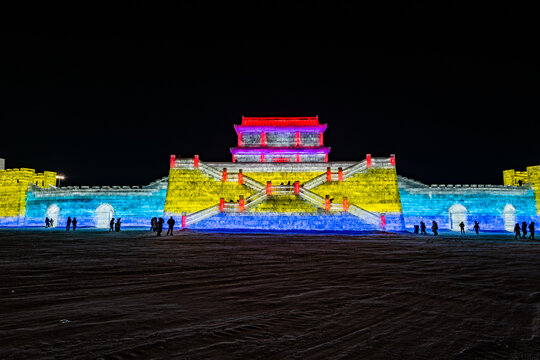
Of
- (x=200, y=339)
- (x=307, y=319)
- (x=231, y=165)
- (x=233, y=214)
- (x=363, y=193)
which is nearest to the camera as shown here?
(x=200, y=339)

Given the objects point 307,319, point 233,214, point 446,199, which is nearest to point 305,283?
point 307,319

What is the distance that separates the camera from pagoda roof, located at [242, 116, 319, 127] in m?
33.8

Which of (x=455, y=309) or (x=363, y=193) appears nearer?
(x=455, y=309)

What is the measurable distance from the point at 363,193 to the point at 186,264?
2111 centimetres

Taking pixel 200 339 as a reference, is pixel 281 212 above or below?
above

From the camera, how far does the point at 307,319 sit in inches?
155

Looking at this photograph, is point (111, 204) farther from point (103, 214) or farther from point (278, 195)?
point (278, 195)

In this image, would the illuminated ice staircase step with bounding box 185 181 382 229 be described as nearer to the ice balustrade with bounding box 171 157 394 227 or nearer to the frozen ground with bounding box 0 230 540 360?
the ice balustrade with bounding box 171 157 394 227

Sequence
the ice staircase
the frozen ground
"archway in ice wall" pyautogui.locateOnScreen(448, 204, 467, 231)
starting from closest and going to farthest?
the frozen ground → the ice staircase → "archway in ice wall" pyautogui.locateOnScreen(448, 204, 467, 231)

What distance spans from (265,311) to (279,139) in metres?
30.3

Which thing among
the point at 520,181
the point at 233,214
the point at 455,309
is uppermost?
the point at 520,181

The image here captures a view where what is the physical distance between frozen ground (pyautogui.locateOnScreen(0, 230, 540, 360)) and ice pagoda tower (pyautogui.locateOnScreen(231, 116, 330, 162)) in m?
25.4

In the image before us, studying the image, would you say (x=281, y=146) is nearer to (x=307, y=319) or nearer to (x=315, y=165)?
(x=315, y=165)

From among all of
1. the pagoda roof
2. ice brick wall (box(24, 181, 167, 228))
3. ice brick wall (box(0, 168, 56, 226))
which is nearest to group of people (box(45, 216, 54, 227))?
ice brick wall (box(24, 181, 167, 228))
